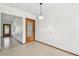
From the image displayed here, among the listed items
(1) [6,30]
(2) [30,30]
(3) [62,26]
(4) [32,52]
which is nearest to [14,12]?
(2) [30,30]

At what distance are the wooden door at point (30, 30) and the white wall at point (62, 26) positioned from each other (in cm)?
116

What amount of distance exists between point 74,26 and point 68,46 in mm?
1032

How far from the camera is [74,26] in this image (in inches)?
132

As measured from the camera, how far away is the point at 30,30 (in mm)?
6293

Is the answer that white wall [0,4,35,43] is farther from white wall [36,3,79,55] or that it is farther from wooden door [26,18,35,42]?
white wall [36,3,79,55]

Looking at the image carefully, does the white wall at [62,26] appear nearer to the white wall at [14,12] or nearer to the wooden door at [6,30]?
the white wall at [14,12]

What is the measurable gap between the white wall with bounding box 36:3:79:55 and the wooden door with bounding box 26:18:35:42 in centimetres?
116

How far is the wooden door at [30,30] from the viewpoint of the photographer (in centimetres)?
593

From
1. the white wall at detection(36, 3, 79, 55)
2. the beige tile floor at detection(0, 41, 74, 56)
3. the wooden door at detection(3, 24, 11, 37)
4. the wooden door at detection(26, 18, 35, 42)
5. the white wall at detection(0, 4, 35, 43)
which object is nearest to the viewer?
the white wall at detection(36, 3, 79, 55)

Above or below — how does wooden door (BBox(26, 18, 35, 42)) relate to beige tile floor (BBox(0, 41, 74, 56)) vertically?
above

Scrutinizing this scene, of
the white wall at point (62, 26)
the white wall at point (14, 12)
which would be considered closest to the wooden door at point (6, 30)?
the white wall at point (14, 12)

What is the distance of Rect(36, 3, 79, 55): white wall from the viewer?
333 cm

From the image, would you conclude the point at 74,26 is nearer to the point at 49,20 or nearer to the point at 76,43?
the point at 76,43

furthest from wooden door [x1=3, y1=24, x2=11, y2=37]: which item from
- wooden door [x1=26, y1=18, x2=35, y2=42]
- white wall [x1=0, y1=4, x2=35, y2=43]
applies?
white wall [x1=0, y1=4, x2=35, y2=43]
